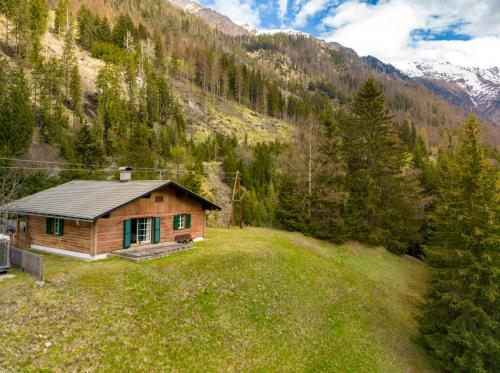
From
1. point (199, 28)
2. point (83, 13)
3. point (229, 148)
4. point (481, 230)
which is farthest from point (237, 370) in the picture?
point (199, 28)

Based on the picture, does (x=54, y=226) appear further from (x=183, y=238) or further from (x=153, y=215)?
(x=183, y=238)

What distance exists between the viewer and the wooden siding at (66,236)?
2072cm

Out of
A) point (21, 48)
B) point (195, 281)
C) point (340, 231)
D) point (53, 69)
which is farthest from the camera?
point (21, 48)

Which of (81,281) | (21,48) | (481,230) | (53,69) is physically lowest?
(81,281)

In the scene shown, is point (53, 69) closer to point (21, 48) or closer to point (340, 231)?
point (21, 48)

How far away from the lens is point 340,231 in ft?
117

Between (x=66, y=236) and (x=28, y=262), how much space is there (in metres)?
5.10

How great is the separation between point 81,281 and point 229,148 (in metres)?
54.7

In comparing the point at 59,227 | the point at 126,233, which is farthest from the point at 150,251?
the point at 59,227

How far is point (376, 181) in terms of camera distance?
38344 millimetres

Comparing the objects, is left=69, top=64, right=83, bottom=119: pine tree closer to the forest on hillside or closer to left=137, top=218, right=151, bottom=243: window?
the forest on hillside

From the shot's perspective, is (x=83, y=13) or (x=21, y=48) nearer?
(x=21, y=48)

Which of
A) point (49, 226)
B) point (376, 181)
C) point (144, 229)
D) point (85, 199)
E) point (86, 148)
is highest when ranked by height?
point (86, 148)

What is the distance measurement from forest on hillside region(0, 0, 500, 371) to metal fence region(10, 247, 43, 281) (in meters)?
7.93
